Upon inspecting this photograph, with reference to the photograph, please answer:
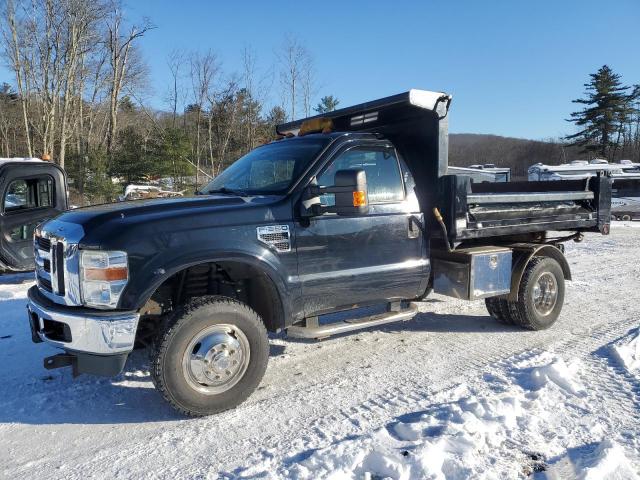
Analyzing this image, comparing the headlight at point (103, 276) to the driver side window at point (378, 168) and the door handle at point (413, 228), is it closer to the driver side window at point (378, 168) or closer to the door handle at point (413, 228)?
the driver side window at point (378, 168)

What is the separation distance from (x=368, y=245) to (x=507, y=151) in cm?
7648

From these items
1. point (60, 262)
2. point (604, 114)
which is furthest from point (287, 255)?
point (604, 114)

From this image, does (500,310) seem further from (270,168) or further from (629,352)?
(270,168)

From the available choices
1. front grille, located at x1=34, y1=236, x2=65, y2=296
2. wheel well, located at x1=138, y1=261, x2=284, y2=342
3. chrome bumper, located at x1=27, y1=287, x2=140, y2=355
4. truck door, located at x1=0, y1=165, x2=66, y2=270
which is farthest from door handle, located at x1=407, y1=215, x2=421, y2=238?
truck door, located at x1=0, y1=165, x2=66, y2=270

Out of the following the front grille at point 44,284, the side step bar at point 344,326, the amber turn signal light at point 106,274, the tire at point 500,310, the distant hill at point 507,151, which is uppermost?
the distant hill at point 507,151

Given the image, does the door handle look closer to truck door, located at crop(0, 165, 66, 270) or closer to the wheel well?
the wheel well

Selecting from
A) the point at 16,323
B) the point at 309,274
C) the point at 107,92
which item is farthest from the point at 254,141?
the point at 309,274

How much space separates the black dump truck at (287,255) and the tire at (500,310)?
27 mm

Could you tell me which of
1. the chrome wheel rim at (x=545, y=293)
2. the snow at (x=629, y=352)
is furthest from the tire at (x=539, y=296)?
the snow at (x=629, y=352)

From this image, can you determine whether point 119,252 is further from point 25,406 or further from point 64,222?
point 25,406

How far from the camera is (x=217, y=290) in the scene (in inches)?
163

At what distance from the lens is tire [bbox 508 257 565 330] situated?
548 centimetres

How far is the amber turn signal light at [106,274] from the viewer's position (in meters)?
3.27

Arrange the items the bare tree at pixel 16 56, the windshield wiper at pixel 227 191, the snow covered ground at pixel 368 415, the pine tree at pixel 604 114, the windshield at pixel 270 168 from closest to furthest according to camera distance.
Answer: the snow covered ground at pixel 368 415, the windshield at pixel 270 168, the windshield wiper at pixel 227 191, the bare tree at pixel 16 56, the pine tree at pixel 604 114
